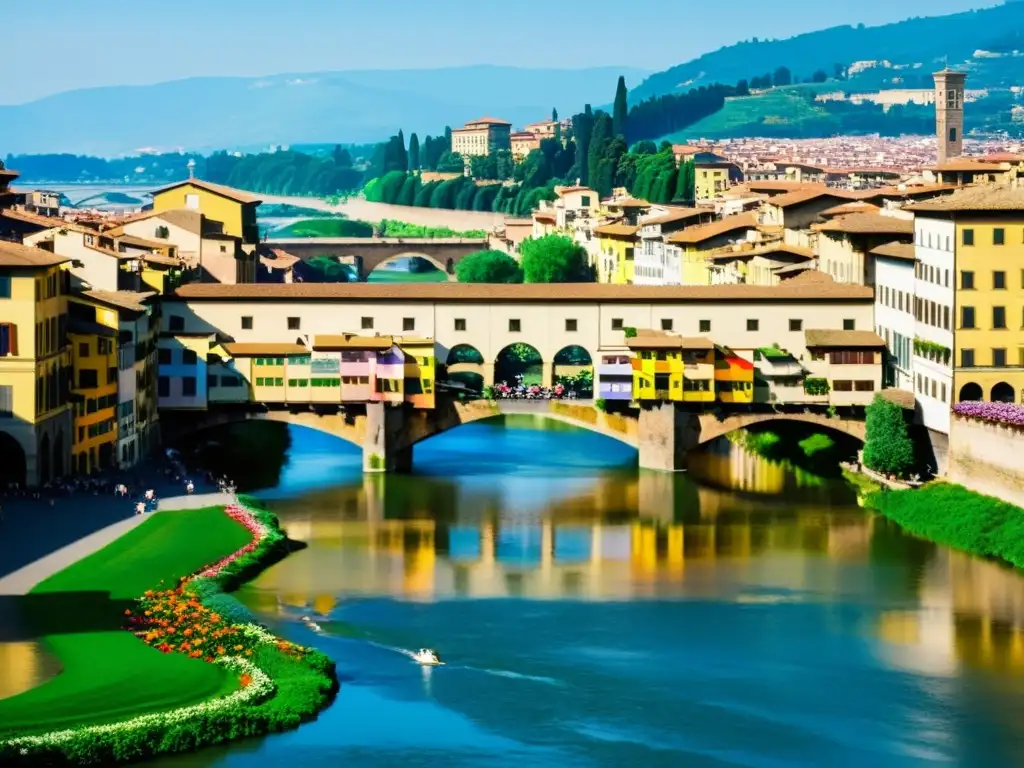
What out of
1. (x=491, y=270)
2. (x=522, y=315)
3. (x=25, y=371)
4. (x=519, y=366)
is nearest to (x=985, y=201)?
(x=522, y=315)

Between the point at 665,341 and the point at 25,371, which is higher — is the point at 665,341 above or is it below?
above

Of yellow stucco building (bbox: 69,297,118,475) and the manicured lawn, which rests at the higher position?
yellow stucco building (bbox: 69,297,118,475)

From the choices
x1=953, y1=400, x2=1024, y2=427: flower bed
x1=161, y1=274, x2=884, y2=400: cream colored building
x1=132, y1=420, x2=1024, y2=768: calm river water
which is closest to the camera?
x1=132, y1=420, x2=1024, y2=768: calm river water

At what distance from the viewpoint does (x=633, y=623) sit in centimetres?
4531

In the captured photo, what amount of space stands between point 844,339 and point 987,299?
5.87 m

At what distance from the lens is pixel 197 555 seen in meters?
49.9

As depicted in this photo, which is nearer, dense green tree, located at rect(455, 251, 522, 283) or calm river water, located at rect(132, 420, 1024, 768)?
calm river water, located at rect(132, 420, 1024, 768)

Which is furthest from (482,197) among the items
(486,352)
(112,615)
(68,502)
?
(112,615)

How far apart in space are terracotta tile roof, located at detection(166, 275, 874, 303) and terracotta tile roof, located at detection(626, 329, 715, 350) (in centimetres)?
112

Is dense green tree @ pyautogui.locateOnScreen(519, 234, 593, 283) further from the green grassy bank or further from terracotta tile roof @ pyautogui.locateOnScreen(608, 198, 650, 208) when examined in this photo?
the green grassy bank

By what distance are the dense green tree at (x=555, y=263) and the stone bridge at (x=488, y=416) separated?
134 ft

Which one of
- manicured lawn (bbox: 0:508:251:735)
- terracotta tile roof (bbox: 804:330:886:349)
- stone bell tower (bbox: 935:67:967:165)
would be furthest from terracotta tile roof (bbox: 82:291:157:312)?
stone bell tower (bbox: 935:67:967:165)

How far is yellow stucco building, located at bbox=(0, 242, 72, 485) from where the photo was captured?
55.3m

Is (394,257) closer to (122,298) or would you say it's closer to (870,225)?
(870,225)
